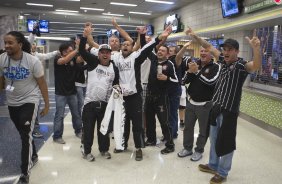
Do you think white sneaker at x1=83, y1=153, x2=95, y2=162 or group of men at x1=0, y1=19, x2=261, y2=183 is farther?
white sneaker at x1=83, y1=153, x2=95, y2=162

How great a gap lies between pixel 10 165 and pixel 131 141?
181 cm

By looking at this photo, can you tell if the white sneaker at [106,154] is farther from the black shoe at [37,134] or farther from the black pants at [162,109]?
the black shoe at [37,134]

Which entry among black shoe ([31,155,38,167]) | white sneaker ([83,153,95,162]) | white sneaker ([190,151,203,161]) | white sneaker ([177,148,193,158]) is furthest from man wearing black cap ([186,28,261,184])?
black shoe ([31,155,38,167])

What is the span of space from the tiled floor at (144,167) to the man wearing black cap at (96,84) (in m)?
0.33

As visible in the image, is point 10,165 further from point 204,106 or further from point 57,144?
point 204,106

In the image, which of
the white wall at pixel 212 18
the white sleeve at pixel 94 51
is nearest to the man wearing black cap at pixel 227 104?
the white sleeve at pixel 94 51

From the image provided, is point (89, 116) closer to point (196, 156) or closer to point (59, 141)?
point (59, 141)

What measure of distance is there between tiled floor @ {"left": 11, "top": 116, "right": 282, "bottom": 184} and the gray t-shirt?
90cm

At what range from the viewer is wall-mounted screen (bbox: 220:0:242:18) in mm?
6879

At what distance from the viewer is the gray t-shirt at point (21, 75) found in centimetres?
285

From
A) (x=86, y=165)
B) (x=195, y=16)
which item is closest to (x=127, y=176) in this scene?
(x=86, y=165)

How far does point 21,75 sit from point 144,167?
1.78m

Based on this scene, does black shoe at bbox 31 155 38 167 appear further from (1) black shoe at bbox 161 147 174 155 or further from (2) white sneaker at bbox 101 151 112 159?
(1) black shoe at bbox 161 147 174 155

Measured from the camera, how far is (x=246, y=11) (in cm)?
663
